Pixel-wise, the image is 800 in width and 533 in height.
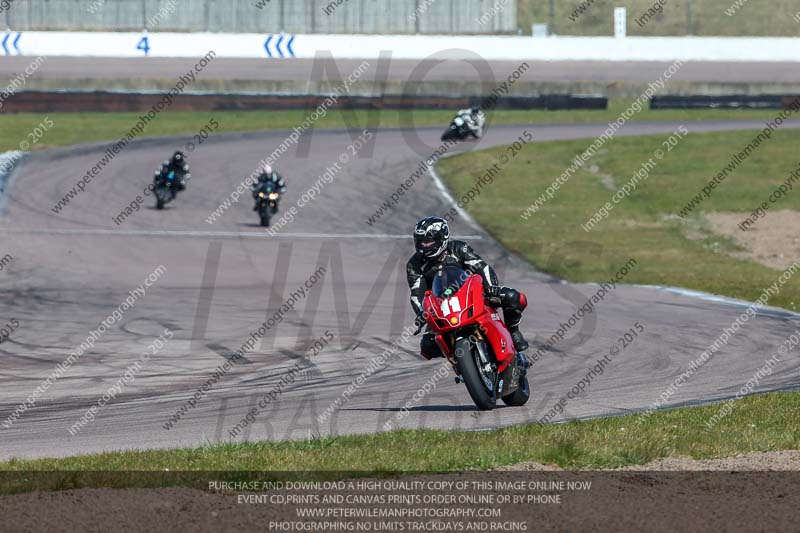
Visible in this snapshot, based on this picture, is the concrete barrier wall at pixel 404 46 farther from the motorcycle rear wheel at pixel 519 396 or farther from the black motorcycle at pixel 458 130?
the motorcycle rear wheel at pixel 519 396

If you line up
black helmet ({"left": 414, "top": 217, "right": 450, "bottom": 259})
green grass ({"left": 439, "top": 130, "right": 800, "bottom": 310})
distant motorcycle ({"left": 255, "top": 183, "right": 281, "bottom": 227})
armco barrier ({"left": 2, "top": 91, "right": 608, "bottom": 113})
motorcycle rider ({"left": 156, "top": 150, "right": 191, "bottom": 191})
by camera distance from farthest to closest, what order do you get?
armco barrier ({"left": 2, "top": 91, "right": 608, "bottom": 113}), motorcycle rider ({"left": 156, "top": 150, "right": 191, "bottom": 191}), distant motorcycle ({"left": 255, "top": 183, "right": 281, "bottom": 227}), green grass ({"left": 439, "top": 130, "right": 800, "bottom": 310}), black helmet ({"left": 414, "top": 217, "right": 450, "bottom": 259})

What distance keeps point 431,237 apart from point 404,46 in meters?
35.7

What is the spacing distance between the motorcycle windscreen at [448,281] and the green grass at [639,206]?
11.4m

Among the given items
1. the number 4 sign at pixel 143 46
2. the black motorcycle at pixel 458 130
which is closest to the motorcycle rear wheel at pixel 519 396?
the black motorcycle at pixel 458 130

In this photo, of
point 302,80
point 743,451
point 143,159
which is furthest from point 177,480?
point 302,80

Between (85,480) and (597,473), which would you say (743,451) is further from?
(85,480)

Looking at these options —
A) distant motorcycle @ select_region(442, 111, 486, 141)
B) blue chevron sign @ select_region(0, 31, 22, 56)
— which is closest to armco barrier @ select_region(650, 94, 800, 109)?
distant motorcycle @ select_region(442, 111, 486, 141)

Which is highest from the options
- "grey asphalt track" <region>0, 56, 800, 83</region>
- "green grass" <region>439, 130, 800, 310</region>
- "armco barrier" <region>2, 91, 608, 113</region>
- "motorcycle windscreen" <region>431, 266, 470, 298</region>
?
"motorcycle windscreen" <region>431, 266, 470, 298</region>

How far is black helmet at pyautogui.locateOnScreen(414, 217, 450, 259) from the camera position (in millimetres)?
11203

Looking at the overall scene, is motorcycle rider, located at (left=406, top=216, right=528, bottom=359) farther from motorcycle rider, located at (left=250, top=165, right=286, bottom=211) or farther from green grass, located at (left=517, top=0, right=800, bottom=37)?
green grass, located at (left=517, top=0, right=800, bottom=37)

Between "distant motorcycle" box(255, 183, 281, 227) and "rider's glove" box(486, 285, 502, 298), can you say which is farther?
"distant motorcycle" box(255, 183, 281, 227)

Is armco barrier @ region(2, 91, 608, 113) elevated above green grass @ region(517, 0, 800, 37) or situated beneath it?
→ situated beneath

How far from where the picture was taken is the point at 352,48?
45.4 meters

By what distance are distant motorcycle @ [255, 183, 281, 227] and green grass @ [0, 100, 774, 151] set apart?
41.4 ft
